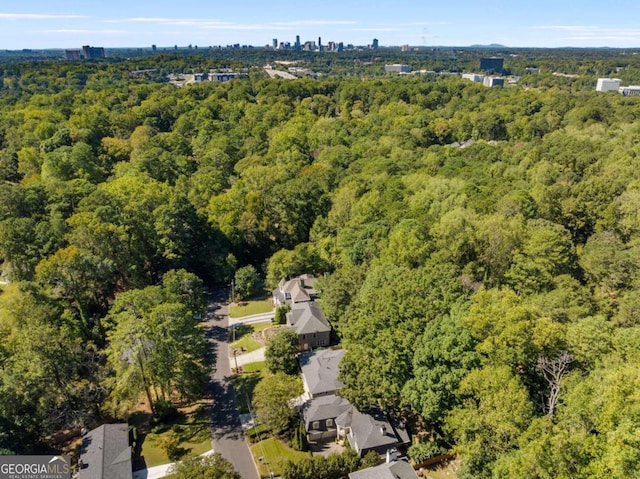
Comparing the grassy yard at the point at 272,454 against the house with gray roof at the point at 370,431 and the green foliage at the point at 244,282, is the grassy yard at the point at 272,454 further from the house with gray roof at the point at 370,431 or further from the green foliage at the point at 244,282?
the green foliage at the point at 244,282

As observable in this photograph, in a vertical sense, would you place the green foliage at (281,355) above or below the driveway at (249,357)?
above

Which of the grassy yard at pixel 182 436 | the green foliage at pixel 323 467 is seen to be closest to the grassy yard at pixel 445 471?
the green foliage at pixel 323 467

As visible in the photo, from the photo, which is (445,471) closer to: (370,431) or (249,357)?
(370,431)

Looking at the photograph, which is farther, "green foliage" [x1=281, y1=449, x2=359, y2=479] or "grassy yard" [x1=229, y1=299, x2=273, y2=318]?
"grassy yard" [x1=229, y1=299, x2=273, y2=318]

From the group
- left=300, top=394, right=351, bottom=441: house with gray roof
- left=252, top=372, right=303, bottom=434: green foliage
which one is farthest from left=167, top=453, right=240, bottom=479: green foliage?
left=300, top=394, right=351, bottom=441: house with gray roof

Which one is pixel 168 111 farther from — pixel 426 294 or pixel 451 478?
pixel 451 478

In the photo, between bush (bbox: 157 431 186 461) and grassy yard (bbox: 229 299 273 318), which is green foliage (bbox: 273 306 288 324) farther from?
bush (bbox: 157 431 186 461)
